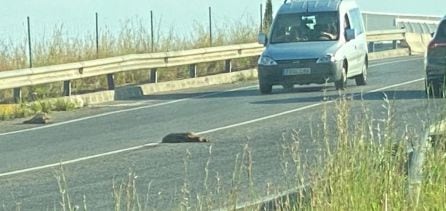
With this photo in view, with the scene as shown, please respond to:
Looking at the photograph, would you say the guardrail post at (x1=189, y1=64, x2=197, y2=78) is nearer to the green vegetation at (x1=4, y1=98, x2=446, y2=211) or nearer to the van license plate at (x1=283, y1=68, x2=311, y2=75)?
the van license plate at (x1=283, y1=68, x2=311, y2=75)

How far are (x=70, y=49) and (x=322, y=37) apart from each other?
7395 mm

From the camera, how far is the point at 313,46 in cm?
2600

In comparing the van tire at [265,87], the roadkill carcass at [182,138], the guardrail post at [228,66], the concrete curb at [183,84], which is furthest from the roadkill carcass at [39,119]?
the guardrail post at [228,66]

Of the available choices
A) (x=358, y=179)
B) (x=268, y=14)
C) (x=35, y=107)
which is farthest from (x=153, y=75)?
(x=358, y=179)

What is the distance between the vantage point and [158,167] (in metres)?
13.8

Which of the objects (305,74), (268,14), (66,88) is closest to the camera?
(66,88)

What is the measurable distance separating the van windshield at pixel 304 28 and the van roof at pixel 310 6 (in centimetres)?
12

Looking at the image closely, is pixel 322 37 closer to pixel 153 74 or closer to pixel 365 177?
pixel 153 74

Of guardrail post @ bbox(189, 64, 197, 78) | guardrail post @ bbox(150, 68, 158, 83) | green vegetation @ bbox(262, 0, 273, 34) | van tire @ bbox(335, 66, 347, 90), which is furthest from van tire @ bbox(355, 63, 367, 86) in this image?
green vegetation @ bbox(262, 0, 273, 34)

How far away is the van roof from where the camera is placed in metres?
26.8

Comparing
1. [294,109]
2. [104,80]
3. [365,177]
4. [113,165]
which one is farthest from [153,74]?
[365,177]

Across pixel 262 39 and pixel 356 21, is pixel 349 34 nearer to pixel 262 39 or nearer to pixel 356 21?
pixel 356 21

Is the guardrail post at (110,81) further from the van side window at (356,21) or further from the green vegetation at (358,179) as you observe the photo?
the green vegetation at (358,179)

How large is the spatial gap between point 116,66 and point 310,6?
170 inches
